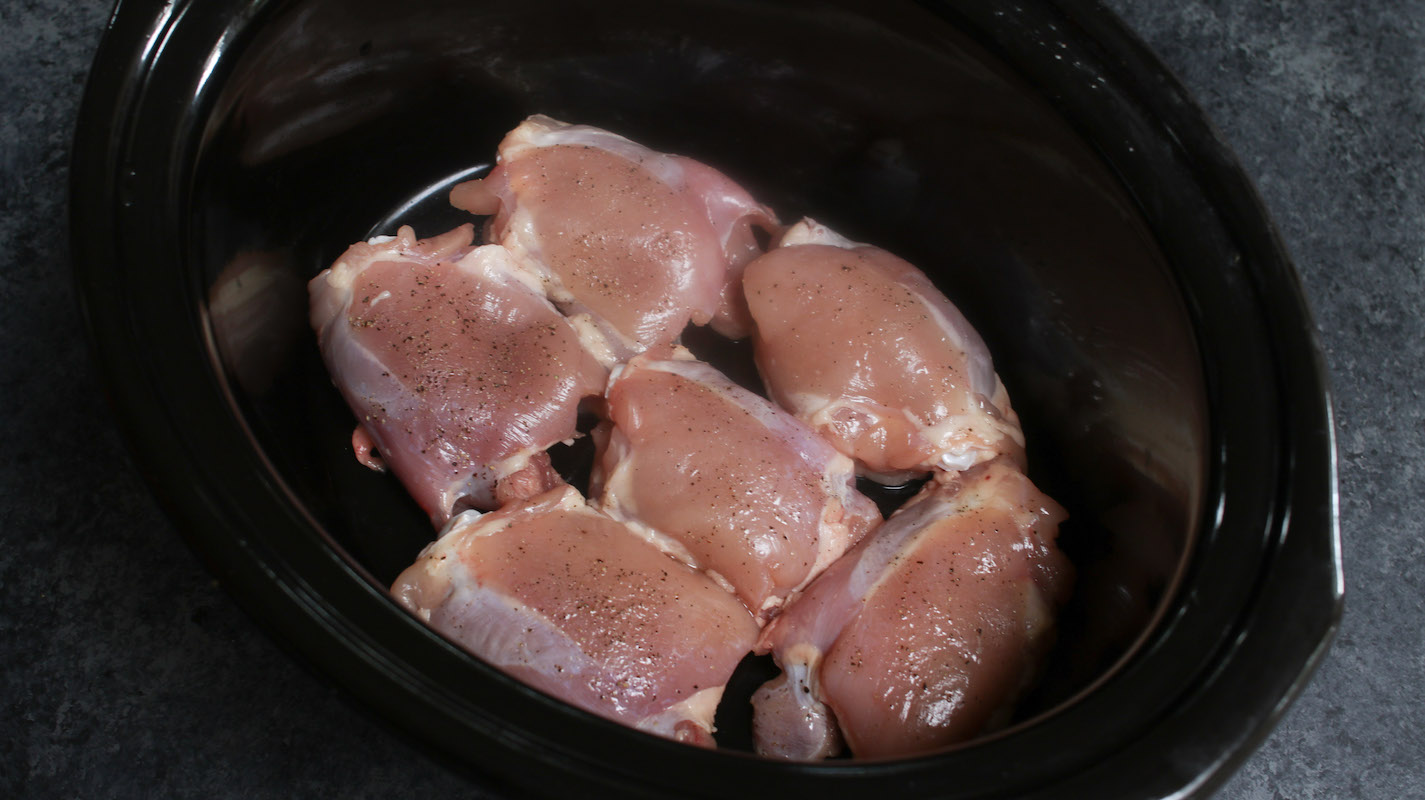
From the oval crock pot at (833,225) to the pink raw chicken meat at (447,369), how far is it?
8 centimetres

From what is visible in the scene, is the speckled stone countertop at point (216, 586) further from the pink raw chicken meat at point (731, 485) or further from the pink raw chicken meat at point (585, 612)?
the pink raw chicken meat at point (731, 485)

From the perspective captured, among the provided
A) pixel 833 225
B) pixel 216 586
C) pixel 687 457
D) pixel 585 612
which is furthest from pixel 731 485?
pixel 216 586

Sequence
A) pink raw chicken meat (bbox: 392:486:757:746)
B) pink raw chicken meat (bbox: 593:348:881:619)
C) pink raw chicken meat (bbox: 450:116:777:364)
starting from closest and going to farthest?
pink raw chicken meat (bbox: 392:486:757:746)
pink raw chicken meat (bbox: 593:348:881:619)
pink raw chicken meat (bbox: 450:116:777:364)

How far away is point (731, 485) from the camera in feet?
3.63

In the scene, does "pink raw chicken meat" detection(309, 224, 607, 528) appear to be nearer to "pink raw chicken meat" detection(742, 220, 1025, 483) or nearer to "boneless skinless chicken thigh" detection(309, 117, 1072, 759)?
"boneless skinless chicken thigh" detection(309, 117, 1072, 759)

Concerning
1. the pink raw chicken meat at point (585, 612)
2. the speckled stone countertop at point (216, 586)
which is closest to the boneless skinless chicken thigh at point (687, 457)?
the pink raw chicken meat at point (585, 612)

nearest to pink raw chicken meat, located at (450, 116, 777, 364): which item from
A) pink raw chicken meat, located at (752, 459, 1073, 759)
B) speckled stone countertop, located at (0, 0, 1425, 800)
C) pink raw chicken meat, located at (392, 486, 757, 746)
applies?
pink raw chicken meat, located at (392, 486, 757, 746)

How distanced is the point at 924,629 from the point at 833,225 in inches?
24.1

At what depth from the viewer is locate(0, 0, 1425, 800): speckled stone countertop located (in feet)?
3.69

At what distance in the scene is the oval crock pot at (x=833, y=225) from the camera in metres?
0.76

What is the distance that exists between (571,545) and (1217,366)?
26.6 inches

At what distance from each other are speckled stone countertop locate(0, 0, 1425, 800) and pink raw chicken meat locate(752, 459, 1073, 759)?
41 cm

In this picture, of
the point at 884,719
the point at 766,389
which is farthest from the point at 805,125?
the point at 884,719

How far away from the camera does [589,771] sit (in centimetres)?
71
